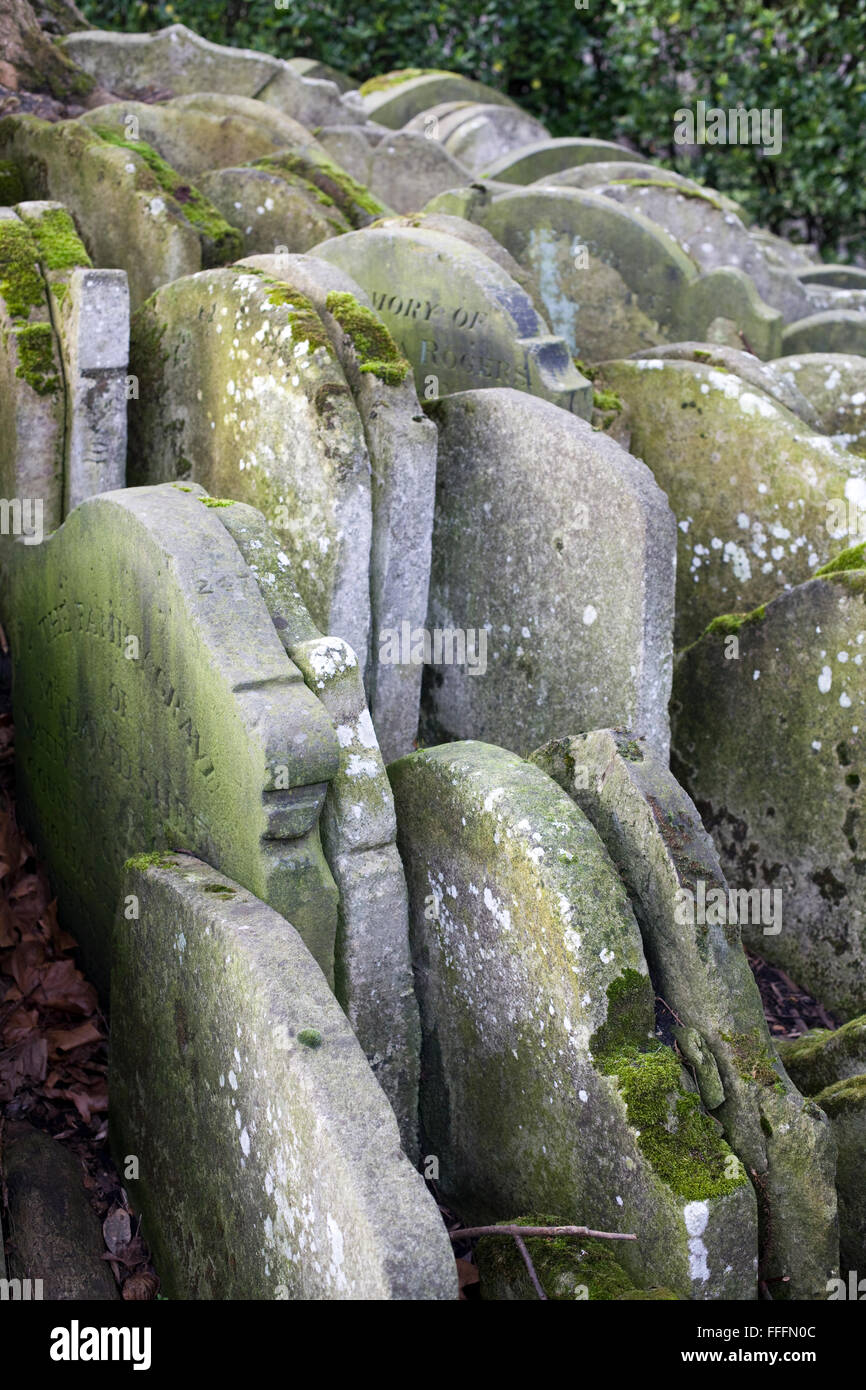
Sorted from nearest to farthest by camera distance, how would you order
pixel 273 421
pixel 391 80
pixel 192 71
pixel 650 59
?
1. pixel 273 421
2. pixel 192 71
3. pixel 391 80
4. pixel 650 59

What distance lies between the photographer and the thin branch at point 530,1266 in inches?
117

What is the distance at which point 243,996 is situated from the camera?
2.94 meters

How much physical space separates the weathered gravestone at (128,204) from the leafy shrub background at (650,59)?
27.1 feet

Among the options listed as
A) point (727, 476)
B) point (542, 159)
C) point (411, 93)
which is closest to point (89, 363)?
point (727, 476)

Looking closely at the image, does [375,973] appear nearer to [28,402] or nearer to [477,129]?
[28,402]

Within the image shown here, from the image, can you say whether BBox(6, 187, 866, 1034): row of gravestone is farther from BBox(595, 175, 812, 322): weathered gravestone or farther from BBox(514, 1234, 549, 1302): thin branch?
BBox(595, 175, 812, 322): weathered gravestone

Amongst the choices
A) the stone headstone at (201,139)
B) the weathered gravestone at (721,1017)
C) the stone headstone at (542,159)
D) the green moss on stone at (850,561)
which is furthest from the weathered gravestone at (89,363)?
the stone headstone at (542,159)

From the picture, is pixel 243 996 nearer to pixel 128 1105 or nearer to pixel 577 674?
pixel 128 1105

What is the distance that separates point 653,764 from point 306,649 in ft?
3.22

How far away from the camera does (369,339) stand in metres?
4.85

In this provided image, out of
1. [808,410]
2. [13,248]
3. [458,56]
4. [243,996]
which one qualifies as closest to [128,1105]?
[243,996]

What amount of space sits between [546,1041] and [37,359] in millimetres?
3216

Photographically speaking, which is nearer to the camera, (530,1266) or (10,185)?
(530,1266)

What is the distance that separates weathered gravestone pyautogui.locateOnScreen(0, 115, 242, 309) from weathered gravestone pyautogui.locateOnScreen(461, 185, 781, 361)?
81.2 inches
